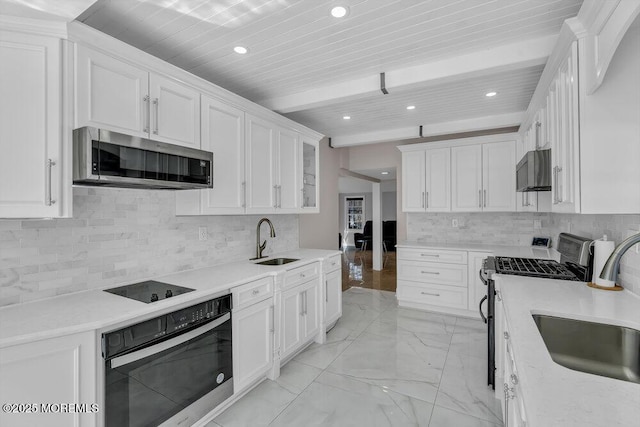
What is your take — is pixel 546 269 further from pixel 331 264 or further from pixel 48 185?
pixel 48 185

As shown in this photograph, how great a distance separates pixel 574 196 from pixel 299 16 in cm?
183

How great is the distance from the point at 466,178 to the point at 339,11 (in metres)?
3.12

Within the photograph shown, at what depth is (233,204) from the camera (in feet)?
8.24

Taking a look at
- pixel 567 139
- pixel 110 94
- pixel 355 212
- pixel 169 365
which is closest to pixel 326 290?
pixel 169 365

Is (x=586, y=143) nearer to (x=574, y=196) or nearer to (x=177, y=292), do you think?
(x=574, y=196)

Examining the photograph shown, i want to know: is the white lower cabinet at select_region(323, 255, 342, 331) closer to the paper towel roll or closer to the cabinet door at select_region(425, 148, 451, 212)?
the cabinet door at select_region(425, 148, 451, 212)

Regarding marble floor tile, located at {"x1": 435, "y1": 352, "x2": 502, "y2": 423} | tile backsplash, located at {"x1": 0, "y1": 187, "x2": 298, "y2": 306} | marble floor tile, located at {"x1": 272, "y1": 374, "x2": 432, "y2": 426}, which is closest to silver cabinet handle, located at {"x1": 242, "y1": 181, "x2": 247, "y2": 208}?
tile backsplash, located at {"x1": 0, "y1": 187, "x2": 298, "y2": 306}

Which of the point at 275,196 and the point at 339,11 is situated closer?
the point at 339,11

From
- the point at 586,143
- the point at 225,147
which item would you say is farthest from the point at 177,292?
the point at 586,143

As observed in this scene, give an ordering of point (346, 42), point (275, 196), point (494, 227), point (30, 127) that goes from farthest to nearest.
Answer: point (494, 227) → point (275, 196) → point (346, 42) → point (30, 127)

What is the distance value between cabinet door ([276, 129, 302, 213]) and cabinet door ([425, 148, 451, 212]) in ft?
6.71

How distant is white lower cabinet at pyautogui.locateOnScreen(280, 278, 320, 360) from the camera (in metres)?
2.64

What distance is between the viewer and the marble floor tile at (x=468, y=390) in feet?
6.86

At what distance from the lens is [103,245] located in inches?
77.7
